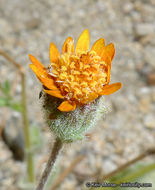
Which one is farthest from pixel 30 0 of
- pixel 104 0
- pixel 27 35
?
pixel 104 0

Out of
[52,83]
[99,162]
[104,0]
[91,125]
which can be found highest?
[104,0]

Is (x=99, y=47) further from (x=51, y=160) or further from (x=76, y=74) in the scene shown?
(x=51, y=160)

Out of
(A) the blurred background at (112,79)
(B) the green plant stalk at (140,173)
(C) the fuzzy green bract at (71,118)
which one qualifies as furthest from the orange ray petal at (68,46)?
(B) the green plant stalk at (140,173)

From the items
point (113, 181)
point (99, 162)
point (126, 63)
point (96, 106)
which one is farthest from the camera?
point (126, 63)

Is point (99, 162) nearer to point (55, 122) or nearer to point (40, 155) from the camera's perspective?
point (40, 155)

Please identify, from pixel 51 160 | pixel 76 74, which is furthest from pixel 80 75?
pixel 51 160

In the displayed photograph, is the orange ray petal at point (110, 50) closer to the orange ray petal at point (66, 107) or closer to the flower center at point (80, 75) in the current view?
the flower center at point (80, 75)

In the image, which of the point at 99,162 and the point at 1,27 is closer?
the point at 99,162
